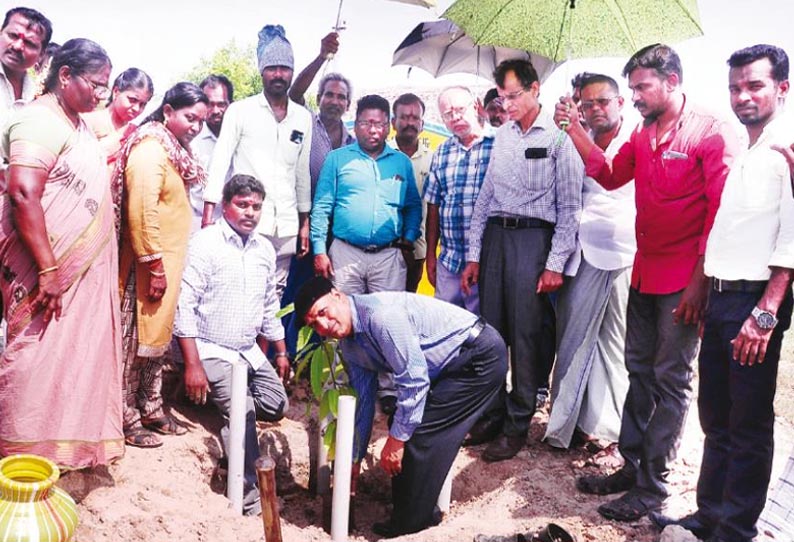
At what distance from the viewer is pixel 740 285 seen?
9.12 feet

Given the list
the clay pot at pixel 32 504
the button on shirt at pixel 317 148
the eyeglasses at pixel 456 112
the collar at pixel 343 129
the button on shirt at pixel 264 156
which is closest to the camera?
the clay pot at pixel 32 504

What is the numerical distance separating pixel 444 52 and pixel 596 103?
2.74m

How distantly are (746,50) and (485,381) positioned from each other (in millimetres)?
1942

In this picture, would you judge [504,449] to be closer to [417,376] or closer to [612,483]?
[612,483]

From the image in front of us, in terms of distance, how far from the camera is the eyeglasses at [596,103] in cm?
402

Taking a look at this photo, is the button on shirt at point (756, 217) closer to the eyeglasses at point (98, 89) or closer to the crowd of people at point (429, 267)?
the crowd of people at point (429, 267)

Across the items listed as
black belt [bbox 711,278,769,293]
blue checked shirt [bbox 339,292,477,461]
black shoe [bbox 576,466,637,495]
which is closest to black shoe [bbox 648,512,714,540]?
black shoe [bbox 576,466,637,495]

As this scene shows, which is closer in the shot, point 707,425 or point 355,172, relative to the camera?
point 707,425

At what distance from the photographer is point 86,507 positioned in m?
3.22

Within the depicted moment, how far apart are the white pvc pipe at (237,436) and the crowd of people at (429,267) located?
221 mm

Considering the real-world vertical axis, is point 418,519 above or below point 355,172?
below

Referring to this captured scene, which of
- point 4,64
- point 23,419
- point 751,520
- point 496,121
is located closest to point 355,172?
point 496,121

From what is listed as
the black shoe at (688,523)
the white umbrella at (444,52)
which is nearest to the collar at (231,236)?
the black shoe at (688,523)

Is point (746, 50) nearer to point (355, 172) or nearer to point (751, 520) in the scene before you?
point (751, 520)
